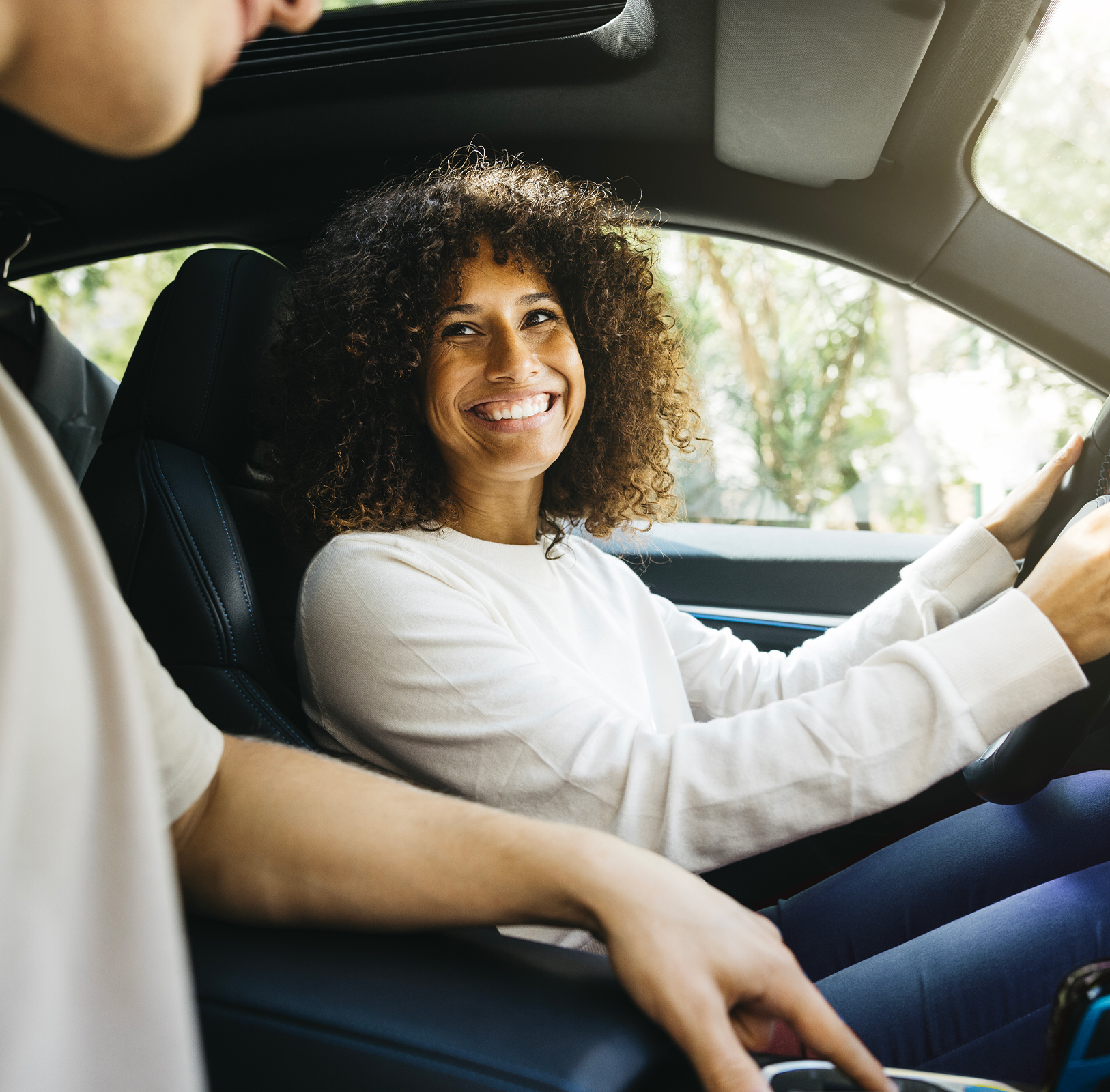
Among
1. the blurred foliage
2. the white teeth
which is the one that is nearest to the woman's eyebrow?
the white teeth

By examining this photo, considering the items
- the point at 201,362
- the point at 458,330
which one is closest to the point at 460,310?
the point at 458,330

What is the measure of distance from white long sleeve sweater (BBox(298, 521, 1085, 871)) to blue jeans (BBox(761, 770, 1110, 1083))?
0.17 meters

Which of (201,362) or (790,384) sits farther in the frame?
(790,384)

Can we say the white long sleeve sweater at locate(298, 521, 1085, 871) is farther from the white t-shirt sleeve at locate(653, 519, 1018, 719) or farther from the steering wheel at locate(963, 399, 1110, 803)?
the white t-shirt sleeve at locate(653, 519, 1018, 719)

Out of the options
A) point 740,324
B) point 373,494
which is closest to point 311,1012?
point 373,494

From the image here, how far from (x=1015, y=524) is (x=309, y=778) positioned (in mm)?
1060

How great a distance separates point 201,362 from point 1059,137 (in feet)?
4.27

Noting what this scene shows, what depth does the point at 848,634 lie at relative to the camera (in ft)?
4.84

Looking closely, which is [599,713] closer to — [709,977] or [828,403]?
[709,977]

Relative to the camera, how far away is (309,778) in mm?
749

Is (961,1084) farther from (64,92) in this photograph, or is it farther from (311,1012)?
(64,92)

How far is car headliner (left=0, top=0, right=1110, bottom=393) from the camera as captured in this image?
1.39 m

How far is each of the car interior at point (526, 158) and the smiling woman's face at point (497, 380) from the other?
11.2 inches

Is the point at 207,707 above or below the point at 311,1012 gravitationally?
above
